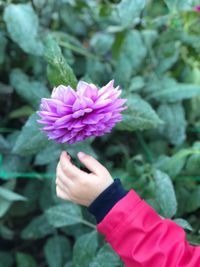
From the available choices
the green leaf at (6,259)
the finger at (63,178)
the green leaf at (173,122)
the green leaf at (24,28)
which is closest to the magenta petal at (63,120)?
the finger at (63,178)

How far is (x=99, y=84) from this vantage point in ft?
4.84

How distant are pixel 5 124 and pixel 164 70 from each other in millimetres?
446

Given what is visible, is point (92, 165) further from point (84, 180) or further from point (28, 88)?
point (28, 88)

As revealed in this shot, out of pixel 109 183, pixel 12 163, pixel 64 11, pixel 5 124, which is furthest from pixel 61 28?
pixel 109 183

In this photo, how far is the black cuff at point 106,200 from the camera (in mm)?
919

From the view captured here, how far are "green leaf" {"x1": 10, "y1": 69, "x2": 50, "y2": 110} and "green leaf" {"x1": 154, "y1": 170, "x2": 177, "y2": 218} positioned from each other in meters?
0.34

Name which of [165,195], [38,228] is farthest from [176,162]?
[38,228]

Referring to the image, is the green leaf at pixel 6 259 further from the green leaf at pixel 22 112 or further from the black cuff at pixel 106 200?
the black cuff at pixel 106 200

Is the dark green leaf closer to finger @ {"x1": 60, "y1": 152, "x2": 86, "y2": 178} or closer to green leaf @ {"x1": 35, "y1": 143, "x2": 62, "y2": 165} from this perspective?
green leaf @ {"x1": 35, "y1": 143, "x2": 62, "y2": 165}

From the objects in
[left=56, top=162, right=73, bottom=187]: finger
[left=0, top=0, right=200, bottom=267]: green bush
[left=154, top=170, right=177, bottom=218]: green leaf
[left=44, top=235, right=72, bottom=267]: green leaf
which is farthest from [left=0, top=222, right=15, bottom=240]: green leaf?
[left=56, top=162, right=73, bottom=187]: finger

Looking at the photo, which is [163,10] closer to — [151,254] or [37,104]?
[37,104]

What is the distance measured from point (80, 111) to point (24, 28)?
597mm

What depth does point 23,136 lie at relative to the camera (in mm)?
1199

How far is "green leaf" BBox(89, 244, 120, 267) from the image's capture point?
1151 millimetres
